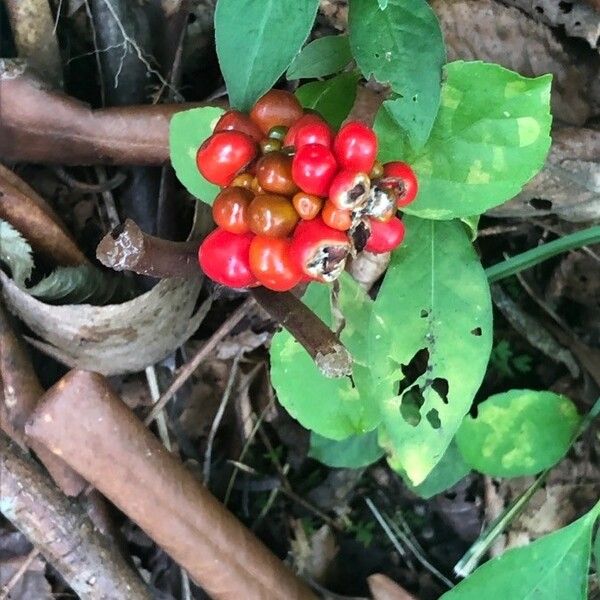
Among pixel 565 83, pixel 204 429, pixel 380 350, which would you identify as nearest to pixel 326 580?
pixel 204 429

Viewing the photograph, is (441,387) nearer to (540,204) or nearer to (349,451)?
(349,451)

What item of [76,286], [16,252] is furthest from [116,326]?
[16,252]

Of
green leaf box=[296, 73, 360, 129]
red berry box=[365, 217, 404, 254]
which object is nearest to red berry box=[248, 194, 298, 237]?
red berry box=[365, 217, 404, 254]

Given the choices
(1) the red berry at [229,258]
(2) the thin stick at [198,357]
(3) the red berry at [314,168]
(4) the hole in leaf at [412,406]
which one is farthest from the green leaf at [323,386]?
(3) the red berry at [314,168]

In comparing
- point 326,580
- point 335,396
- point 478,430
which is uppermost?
point 335,396

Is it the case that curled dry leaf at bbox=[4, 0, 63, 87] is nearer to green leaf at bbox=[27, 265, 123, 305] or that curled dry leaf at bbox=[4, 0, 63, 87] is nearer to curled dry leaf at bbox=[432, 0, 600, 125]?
green leaf at bbox=[27, 265, 123, 305]

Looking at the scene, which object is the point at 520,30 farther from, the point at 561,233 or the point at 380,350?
the point at 380,350

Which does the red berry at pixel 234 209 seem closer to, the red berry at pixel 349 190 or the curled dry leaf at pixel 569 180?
the red berry at pixel 349 190
